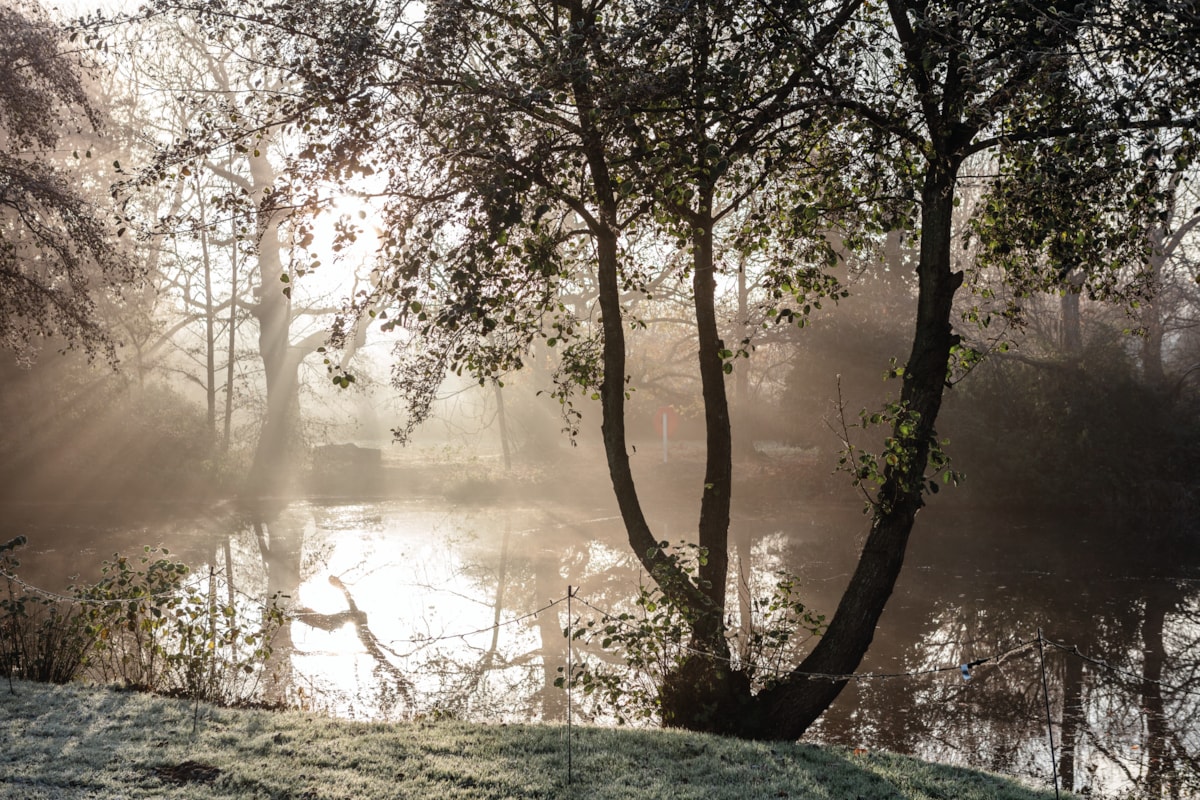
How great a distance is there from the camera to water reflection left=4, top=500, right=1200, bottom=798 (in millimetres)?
9070

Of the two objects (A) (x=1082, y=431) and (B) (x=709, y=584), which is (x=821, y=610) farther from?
(A) (x=1082, y=431)

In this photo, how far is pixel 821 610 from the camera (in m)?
13.8

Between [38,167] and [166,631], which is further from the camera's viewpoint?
[38,167]

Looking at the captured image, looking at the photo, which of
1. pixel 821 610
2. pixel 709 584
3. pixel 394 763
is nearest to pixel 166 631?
pixel 394 763

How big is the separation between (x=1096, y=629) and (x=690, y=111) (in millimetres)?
9990

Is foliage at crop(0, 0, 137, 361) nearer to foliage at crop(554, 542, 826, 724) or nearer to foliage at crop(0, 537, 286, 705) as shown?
foliage at crop(0, 537, 286, 705)

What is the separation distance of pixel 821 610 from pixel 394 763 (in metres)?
8.81

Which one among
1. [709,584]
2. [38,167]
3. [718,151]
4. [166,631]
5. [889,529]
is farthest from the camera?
[38,167]

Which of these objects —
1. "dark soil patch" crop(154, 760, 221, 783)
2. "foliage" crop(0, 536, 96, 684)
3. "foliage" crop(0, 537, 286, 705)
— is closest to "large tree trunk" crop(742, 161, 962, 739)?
"dark soil patch" crop(154, 760, 221, 783)

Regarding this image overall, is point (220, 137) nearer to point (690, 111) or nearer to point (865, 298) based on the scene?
point (690, 111)

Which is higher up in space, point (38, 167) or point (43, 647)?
point (38, 167)

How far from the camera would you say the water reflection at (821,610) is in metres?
9.07

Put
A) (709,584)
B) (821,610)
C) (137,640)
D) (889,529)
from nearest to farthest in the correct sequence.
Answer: (709,584)
(889,529)
(137,640)
(821,610)

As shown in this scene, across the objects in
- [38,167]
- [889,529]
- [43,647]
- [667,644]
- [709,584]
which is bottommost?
[43,647]
